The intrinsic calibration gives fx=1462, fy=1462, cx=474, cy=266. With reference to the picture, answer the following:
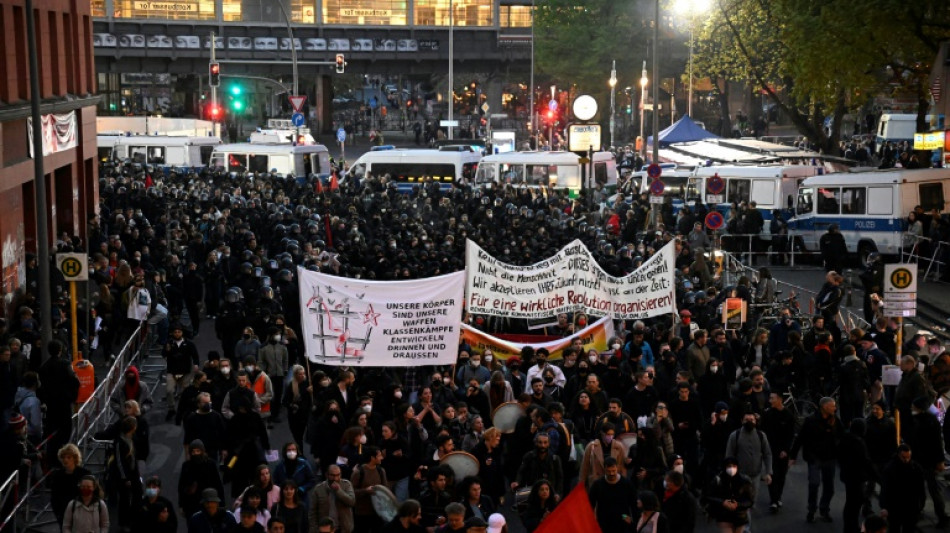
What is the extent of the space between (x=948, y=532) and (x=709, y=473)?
7.93 ft

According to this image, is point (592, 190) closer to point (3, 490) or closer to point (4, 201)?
point (4, 201)

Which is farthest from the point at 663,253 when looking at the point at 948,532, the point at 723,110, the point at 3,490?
the point at 723,110

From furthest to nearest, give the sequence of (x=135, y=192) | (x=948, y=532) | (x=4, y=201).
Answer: (x=135, y=192) → (x=4, y=201) → (x=948, y=532)

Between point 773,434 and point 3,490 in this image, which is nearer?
point 3,490

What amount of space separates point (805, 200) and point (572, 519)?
24293 mm

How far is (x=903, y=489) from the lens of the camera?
43.6 feet

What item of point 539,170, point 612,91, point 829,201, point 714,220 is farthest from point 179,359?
point 612,91

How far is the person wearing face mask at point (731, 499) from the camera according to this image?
40.5ft

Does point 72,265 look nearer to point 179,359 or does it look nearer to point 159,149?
point 179,359

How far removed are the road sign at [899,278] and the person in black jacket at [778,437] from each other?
3.39 metres

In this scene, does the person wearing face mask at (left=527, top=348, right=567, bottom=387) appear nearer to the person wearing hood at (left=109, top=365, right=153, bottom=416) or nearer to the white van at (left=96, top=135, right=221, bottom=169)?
the person wearing hood at (left=109, top=365, right=153, bottom=416)

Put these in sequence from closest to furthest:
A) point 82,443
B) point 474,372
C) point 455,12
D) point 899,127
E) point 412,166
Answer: point 82,443, point 474,372, point 412,166, point 899,127, point 455,12

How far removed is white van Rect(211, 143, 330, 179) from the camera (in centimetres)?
4859

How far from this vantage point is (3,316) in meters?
22.8
